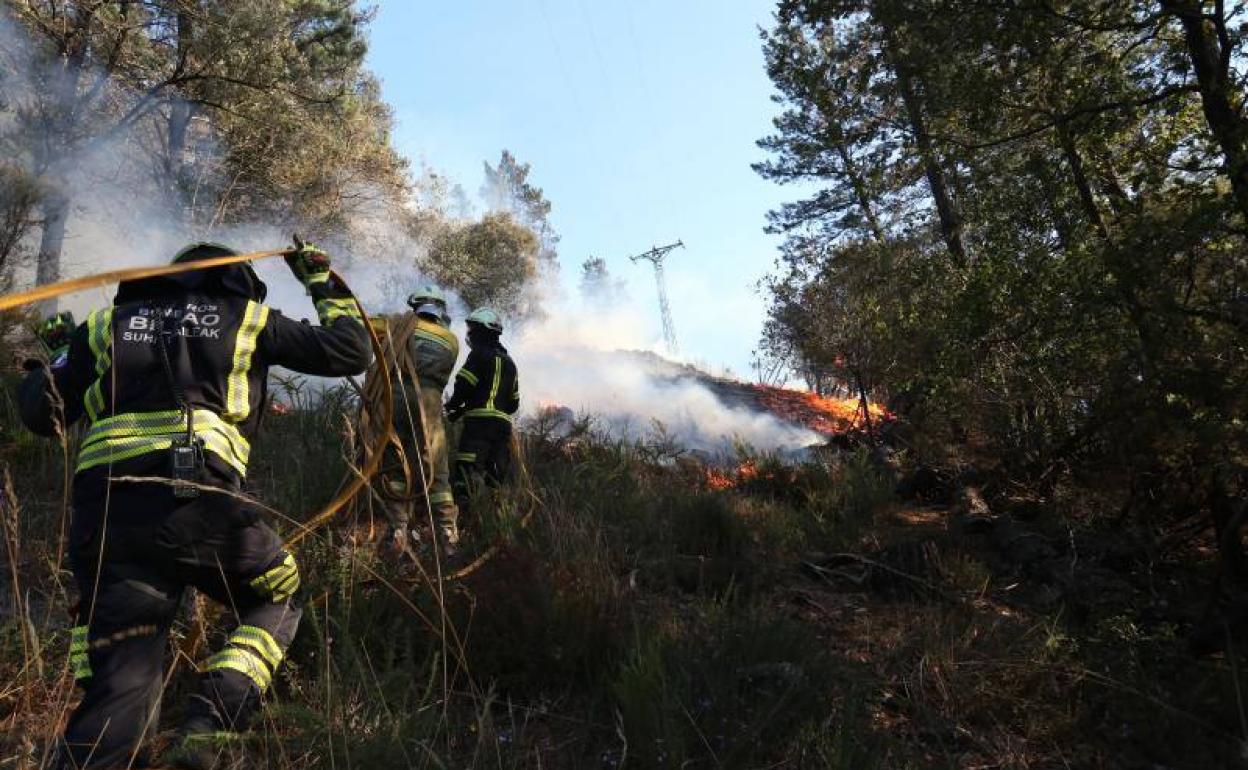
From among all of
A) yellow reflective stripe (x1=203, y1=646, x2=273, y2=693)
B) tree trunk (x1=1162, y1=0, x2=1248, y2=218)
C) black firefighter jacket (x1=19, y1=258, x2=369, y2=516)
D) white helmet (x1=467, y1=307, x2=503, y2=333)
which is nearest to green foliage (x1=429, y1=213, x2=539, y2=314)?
white helmet (x1=467, y1=307, x2=503, y2=333)

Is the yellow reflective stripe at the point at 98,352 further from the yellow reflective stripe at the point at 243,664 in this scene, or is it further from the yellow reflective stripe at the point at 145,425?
the yellow reflective stripe at the point at 243,664

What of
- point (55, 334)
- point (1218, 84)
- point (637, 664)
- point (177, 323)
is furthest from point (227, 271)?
point (1218, 84)

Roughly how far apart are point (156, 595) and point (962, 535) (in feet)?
18.1

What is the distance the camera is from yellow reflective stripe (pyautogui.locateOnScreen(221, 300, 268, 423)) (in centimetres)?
241

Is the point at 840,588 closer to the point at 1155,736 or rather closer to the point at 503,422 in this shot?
the point at 1155,736

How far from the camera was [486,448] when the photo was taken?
592 cm

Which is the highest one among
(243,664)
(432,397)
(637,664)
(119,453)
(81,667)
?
(432,397)

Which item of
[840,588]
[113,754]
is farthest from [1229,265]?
[113,754]

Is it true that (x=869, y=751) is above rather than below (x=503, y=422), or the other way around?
below

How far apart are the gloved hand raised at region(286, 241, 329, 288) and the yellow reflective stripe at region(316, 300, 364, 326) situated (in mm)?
85

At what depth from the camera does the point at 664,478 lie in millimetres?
7219

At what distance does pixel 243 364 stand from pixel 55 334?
78 cm

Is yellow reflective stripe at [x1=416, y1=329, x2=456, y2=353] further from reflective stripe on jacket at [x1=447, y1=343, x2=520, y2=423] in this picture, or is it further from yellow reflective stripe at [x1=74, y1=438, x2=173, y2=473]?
yellow reflective stripe at [x1=74, y1=438, x2=173, y2=473]

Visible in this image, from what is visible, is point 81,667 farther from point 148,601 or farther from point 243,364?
point 243,364
